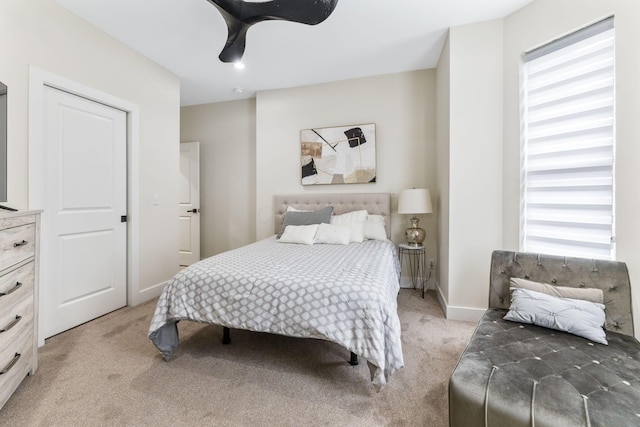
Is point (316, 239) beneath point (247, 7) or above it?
beneath

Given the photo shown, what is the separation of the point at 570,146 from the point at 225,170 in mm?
4129

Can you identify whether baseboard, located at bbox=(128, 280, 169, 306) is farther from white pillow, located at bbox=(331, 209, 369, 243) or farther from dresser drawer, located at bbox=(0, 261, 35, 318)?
white pillow, located at bbox=(331, 209, 369, 243)

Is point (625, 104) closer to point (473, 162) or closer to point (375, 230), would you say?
point (473, 162)

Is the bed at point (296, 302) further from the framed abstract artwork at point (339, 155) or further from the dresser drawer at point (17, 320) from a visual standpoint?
the framed abstract artwork at point (339, 155)

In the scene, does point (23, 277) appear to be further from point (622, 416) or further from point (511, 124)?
point (511, 124)

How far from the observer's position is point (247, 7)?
187cm

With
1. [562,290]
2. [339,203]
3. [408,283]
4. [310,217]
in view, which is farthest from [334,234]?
[562,290]

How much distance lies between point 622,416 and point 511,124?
7.02 ft

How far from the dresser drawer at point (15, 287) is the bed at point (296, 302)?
0.68 metres

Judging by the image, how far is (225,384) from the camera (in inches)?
65.1

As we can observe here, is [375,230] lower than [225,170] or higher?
lower

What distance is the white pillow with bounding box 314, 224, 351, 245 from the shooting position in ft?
9.61

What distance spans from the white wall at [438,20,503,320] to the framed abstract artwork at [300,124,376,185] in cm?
113

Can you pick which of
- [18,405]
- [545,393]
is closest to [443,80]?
[545,393]
